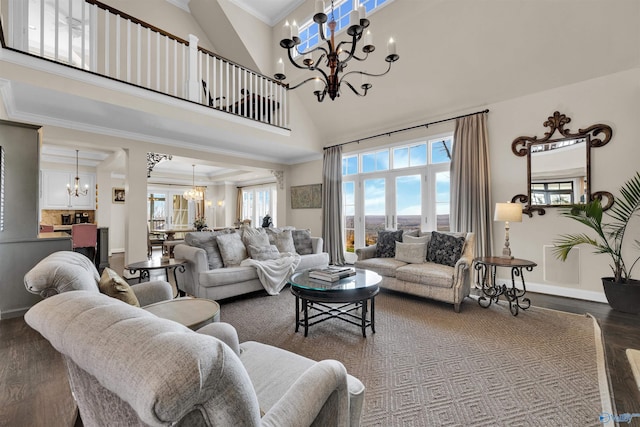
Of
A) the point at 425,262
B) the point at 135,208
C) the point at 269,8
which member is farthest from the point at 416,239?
the point at 269,8

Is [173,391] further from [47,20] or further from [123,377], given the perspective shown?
[47,20]

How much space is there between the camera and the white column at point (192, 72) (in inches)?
161

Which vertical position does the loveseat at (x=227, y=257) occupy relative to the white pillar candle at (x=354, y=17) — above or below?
below

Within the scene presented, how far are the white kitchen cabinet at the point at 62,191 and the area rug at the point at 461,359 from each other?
261 inches

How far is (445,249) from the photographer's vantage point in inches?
146

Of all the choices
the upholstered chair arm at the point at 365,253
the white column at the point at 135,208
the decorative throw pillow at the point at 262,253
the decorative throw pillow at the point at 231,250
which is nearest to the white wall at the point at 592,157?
the upholstered chair arm at the point at 365,253

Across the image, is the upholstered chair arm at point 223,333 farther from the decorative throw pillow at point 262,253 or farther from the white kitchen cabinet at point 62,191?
the white kitchen cabinet at point 62,191

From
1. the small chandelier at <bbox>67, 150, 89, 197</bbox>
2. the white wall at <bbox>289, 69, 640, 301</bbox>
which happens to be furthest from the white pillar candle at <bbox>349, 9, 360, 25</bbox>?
the small chandelier at <bbox>67, 150, 89, 197</bbox>

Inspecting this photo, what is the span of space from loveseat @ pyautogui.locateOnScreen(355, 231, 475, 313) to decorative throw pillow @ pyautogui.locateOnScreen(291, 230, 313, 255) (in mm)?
976

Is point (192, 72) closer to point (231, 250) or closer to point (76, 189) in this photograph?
point (231, 250)

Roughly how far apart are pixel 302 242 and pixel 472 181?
2.88 m

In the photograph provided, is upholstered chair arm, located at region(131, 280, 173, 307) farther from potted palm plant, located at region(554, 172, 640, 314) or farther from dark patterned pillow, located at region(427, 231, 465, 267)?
potted palm plant, located at region(554, 172, 640, 314)

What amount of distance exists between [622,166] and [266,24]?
6618 millimetres

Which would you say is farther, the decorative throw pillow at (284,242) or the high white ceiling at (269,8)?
the high white ceiling at (269,8)
